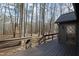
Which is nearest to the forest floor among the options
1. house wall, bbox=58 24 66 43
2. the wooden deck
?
the wooden deck

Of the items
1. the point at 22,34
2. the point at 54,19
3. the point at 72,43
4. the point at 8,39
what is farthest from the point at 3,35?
the point at 72,43

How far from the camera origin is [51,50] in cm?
184

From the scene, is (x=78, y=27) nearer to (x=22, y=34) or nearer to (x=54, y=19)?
(x=54, y=19)

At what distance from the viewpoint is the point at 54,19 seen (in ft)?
6.07

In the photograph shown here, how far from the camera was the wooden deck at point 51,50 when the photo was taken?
72.3 inches

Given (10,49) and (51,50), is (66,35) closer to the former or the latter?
(51,50)

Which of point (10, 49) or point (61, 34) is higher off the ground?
point (61, 34)

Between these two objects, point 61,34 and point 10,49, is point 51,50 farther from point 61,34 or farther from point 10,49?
point 10,49

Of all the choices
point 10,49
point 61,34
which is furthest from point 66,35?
point 10,49

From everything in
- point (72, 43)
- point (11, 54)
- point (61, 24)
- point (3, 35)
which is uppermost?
point (61, 24)

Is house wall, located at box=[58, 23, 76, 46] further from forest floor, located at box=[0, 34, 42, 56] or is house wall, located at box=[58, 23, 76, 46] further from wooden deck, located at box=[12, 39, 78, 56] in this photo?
forest floor, located at box=[0, 34, 42, 56]

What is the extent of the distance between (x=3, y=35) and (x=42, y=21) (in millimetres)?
540

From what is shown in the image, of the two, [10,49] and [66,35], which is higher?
[66,35]

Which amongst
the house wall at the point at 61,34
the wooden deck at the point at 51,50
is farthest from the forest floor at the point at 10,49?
the house wall at the point at 61,34
